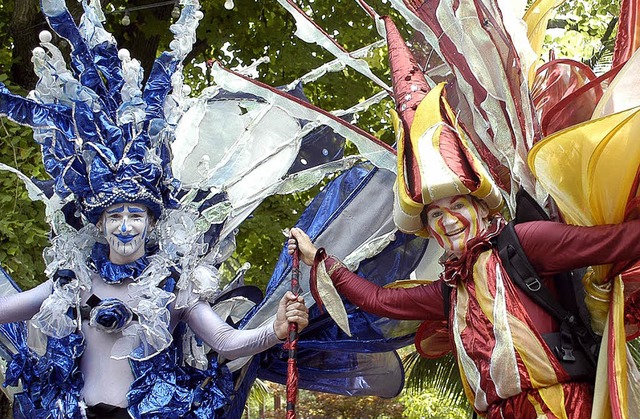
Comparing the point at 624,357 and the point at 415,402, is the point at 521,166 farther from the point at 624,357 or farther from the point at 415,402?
the point at 415,402

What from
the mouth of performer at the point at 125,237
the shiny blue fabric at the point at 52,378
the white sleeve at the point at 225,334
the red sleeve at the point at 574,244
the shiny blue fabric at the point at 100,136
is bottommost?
the shiny blue fabric at the point at 52,378

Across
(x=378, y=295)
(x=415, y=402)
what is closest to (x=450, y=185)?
(x=378, y=295)

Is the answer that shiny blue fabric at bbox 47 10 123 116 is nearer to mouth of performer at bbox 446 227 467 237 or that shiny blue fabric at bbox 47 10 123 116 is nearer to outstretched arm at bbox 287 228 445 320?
outstretched arm at bbox 287 228 445 320

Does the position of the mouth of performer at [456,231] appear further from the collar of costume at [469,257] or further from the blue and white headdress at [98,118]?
the blue and white headdress at [98,118]

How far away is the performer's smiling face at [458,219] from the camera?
3.62 meters

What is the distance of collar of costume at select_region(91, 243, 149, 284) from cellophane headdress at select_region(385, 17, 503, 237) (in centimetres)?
105

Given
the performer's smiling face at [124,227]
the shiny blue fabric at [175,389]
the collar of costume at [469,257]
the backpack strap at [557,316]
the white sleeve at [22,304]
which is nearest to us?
the backpack strap at [557,316]

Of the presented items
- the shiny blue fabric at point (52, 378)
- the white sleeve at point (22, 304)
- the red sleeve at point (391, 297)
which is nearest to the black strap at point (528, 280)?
the red sleeve at point (391, 297)

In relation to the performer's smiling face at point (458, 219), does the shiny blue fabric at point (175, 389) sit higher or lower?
lower

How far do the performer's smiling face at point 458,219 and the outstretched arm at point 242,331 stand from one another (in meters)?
0.62

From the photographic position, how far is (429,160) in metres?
3.61

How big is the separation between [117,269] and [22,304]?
Result: 434mm

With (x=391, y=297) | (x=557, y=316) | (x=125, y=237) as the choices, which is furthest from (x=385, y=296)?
(x=125, y=237)

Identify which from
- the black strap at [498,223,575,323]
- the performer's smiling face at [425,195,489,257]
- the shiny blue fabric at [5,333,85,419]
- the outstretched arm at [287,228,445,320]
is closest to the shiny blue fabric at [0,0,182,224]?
the shiny blue fabric at [5,333,85,419]
